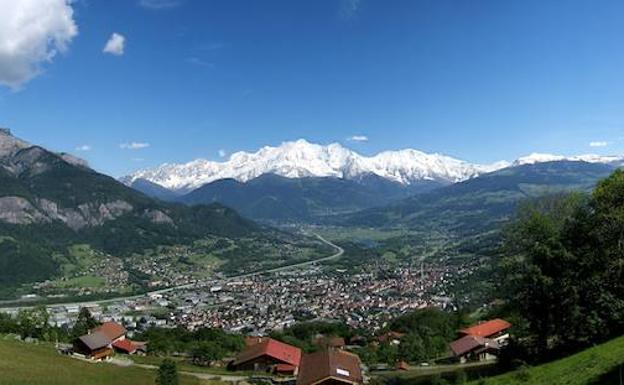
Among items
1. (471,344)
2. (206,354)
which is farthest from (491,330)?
(206,354)

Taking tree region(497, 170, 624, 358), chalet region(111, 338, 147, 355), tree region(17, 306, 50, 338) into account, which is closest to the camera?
tree region(497, 170, 624, 358)

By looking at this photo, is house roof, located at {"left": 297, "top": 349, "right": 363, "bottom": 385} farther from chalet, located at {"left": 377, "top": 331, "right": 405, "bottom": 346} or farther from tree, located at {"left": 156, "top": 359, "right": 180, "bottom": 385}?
chalet, located at {"left": 377, "top": 331, "right": 405, "bottom": 346}

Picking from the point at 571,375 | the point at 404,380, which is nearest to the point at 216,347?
the point at 404,380

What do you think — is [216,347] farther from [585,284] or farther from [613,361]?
[613,361]

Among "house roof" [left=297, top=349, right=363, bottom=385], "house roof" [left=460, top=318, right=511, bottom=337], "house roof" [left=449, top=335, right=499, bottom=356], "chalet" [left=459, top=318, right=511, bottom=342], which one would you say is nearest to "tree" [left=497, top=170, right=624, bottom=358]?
"house roof" [left=297, top=349, right=363, bottom=385]

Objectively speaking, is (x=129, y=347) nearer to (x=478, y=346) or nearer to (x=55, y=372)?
(x=55, y=372)

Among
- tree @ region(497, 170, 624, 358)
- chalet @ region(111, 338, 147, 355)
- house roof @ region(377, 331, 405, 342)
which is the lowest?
house roof @ region(377, 331, 405, 342)
